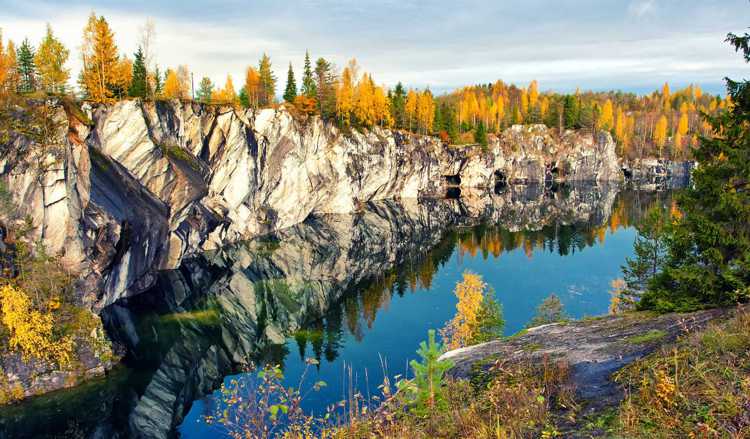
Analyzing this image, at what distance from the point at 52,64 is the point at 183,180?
19153 millimetres

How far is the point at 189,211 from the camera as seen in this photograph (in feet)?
167

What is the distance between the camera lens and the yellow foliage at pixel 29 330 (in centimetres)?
2367

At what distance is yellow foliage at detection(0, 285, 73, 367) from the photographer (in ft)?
77.7

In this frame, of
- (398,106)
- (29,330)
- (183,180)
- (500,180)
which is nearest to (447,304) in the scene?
(183,180)

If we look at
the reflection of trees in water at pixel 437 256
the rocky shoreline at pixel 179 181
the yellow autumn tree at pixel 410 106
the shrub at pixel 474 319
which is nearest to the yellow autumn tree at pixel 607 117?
the rocky shoreline at pixel 179 181

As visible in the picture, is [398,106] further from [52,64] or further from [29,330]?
[29,330]

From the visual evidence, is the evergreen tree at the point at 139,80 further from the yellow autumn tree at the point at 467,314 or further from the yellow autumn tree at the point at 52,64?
the yellow autumn tree at the point at 467,314

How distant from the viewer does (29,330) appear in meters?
24.2

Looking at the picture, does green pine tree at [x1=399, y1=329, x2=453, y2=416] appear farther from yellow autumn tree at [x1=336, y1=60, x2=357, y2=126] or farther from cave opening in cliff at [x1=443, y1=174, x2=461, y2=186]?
cave opening in cliff at [x1=443, y1=174, x2=461, y2=186]

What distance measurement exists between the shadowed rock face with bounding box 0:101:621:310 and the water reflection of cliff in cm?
319

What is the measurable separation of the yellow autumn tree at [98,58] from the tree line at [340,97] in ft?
0.28

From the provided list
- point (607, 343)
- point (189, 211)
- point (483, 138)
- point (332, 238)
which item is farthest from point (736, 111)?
point (483, 138)

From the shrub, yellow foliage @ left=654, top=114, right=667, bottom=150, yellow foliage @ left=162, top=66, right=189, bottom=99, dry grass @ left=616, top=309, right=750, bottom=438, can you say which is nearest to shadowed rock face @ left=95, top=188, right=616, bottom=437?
the shrub

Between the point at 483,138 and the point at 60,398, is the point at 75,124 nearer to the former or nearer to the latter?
the point at 60,398
